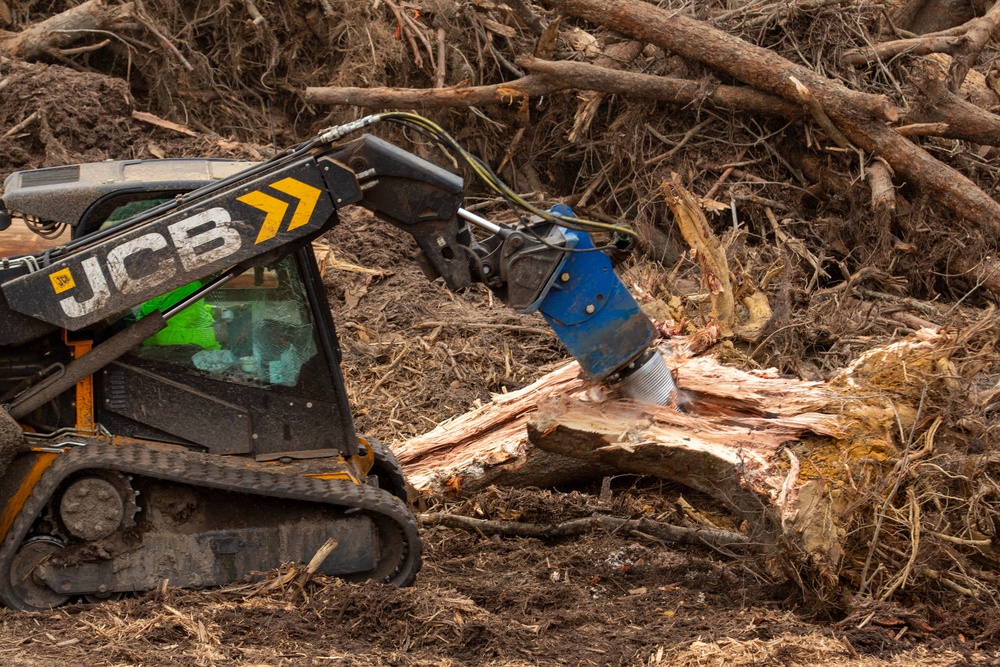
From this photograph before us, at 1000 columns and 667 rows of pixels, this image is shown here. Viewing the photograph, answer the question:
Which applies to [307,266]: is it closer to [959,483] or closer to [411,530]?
[411,530]

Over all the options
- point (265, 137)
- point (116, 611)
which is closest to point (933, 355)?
point (116, 611)

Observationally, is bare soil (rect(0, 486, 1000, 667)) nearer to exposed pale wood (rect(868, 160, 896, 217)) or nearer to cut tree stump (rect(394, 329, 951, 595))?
cut tree stump (rect(394, 329, 951, 595))

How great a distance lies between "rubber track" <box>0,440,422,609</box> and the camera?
4.14 metres

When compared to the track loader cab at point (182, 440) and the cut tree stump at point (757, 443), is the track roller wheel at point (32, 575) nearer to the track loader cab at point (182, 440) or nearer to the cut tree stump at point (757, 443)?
the track loader cab at point (182, 440)

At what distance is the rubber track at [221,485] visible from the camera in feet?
13.6

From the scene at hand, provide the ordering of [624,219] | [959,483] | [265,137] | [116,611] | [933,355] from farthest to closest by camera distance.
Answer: [265,137] → [624,219] → [933,355] → [959,483] → [116,611]

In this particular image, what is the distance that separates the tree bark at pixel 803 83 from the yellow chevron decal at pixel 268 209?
5335 millimetres

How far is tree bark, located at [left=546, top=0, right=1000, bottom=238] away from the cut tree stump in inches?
141

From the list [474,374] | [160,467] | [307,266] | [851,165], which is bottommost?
[474,374]

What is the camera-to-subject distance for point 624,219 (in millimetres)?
9555

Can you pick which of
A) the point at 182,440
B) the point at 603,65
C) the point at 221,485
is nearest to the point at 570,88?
the point at 603,65

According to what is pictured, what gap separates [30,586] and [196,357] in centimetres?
110

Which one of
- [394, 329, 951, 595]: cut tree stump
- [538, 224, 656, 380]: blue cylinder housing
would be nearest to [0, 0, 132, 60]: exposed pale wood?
[394, 329, 951, 595]: cut tree stump

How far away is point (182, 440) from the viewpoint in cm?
457
